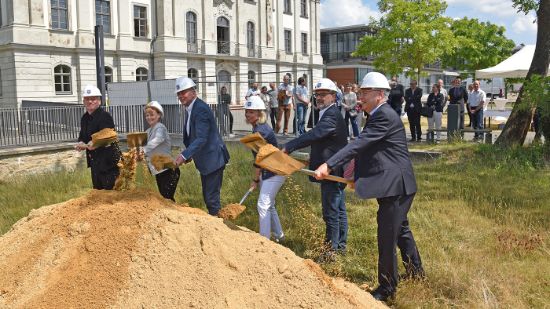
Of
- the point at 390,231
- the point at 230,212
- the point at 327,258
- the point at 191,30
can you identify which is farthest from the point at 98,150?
the point at 191,30

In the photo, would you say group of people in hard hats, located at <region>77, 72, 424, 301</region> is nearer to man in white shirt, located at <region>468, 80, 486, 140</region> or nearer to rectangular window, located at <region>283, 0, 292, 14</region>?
man in white shirt, located at <region>468, 80, 486, 140</region>

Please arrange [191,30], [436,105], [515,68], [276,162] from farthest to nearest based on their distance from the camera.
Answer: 1. [191,30]
2. [515,68]
3. [436,105]
4. [276,162]

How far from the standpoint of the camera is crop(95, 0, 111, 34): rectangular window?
34.9 m

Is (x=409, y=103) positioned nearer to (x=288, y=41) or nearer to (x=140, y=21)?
(x=140, y=21)

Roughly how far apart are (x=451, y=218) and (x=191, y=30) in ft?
121

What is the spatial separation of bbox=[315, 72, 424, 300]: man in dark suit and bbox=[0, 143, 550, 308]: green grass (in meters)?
0.54

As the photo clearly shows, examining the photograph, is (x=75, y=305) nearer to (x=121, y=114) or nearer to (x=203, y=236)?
(x=203, y=236)

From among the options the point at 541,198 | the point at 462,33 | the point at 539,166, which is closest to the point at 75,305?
the point at 541,198

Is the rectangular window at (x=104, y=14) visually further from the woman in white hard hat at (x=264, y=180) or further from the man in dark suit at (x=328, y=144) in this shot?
the man in dark suit at (x=328, y=144)

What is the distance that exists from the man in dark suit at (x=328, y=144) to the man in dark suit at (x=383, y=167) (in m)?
0.92

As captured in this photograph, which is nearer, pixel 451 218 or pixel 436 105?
pixel 451 218

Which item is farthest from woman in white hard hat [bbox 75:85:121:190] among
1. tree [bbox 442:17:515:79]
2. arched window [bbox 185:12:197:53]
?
tree [bbox 442:17:515:79]

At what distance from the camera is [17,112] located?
1530 centimetres

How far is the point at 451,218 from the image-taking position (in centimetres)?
708
